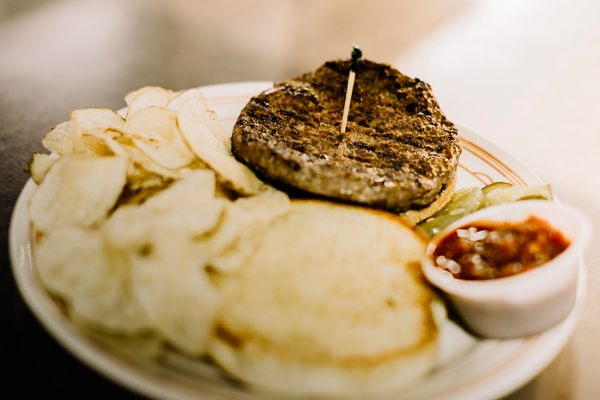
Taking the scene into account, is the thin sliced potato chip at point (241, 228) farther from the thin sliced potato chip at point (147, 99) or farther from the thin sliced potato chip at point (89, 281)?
the thin sliced potato chip at point (147, 99)

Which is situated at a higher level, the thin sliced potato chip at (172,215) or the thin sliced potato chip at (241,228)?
the thin sliced potato chip at (172,215)

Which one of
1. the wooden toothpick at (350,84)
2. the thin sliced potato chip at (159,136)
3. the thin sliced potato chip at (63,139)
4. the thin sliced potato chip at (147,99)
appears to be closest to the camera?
the thin sliced potato chip at (159,136)

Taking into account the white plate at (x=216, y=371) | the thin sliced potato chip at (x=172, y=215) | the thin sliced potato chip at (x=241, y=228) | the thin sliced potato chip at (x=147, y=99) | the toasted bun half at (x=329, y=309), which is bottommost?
the white plate at (x=216, y=371)

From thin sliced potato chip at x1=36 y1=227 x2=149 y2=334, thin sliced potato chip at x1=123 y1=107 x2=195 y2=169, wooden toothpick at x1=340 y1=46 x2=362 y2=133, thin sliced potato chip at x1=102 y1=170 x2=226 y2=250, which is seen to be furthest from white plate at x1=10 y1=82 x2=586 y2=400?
wooden toothpick at x1=340 y1=46 x2=362 y2=133

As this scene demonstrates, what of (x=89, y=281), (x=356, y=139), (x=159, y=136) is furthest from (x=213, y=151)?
(x=89, y=281)

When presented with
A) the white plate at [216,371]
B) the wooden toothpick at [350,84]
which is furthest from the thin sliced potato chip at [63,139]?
the wooden toothpick at [350,84]

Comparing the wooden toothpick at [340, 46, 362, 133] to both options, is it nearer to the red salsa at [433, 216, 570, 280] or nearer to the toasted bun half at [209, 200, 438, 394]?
the toasted bun half at [209, 200, 438, 394]

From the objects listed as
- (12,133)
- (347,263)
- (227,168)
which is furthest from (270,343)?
(12,133)
